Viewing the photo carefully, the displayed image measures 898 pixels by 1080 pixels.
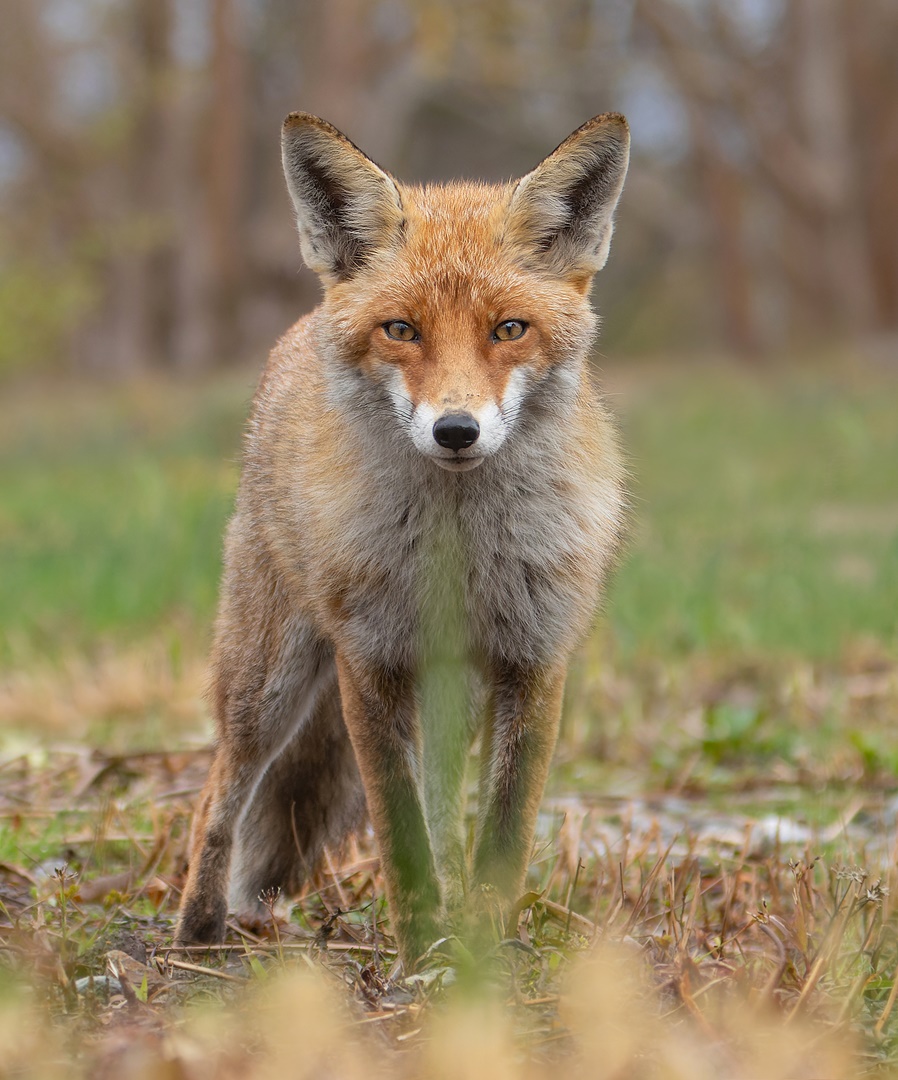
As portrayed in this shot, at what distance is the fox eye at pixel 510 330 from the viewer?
335cm

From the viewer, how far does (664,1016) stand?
2664mm

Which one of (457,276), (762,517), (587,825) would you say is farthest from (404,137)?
(457,276)

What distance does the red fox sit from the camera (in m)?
3.34

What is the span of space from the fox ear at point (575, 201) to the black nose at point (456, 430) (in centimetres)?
72

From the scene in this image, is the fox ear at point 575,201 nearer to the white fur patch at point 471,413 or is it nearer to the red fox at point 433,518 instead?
the red fox at point 433,518

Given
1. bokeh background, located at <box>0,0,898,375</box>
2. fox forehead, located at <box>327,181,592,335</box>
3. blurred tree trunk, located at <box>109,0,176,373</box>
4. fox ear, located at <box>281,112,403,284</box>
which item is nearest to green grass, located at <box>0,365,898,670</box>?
fox forehead, located at <box>327,181,592,335</box>

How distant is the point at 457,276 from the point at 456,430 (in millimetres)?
500

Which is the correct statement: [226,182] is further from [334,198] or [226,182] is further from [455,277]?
[455,277]

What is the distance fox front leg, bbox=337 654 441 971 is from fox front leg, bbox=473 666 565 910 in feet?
0.52

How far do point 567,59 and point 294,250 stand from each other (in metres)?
5.90

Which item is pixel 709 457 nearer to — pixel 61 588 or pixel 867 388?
pixel 867 388

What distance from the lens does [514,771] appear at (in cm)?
346

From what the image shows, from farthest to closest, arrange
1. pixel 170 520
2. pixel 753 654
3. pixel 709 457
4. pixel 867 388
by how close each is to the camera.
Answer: pixel 867 388, pixel 709 457, pixel 170 520, pixel 753 654

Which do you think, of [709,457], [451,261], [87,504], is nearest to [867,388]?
[709,457]
